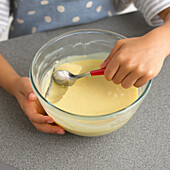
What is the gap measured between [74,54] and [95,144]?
1.09 ft

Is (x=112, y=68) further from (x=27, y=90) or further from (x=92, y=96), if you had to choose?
(x=27, y=90)

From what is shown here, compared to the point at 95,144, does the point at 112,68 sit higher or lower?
higher

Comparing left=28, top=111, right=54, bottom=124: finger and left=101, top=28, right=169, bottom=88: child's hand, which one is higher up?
left=101, top=28, right=169, bottom=88: child's hand

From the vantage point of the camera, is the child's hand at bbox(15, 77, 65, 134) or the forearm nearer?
the child's hand at bbox(15, 77, 65, 134)

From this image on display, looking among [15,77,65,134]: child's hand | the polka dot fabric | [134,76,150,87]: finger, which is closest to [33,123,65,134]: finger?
[15,77,65,134]: child's hand

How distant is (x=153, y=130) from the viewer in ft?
2.02

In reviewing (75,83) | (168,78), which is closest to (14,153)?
(75,83)

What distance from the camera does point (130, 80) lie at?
59 centimetres

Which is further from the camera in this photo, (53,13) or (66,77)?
(53,13)

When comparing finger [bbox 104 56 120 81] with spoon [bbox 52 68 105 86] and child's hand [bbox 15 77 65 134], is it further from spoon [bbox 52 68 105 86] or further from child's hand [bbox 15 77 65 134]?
child's hand [bbox 15 77 65 134]

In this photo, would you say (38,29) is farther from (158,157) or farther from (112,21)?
(158,157)

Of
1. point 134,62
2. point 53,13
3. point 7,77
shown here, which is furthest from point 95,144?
point 53,13

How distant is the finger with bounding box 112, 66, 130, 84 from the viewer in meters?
0.59

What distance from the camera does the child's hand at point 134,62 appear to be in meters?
0.59
